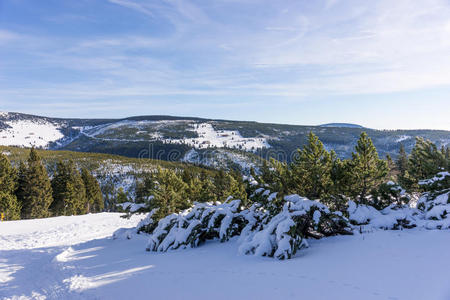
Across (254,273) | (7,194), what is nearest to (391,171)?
(254,273)

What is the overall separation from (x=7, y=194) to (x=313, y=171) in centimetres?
4359

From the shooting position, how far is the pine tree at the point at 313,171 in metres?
14.9

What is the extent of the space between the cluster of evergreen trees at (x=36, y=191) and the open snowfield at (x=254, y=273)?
35025mm

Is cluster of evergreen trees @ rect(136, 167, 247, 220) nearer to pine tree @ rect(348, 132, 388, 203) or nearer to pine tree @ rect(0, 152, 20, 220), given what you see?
pine tree @ rect(348, 132, 388, 203)

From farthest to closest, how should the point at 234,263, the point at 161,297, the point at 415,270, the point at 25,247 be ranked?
the point at 25,247, the point at 234,263, the point at 161,297, the point at 415,270

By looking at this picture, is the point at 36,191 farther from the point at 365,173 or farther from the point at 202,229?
the point at 365,173

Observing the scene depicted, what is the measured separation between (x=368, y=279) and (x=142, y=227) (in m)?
12.7

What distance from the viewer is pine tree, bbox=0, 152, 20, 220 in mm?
36406

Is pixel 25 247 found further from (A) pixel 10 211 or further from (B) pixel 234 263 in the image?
(A) pixel 10 211

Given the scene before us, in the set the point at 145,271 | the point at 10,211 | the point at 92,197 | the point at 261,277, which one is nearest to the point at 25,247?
the point at 145,271

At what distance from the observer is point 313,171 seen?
15.1 m

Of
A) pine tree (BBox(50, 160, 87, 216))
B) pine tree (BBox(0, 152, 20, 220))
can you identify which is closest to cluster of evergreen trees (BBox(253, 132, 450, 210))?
pine tree (BBox(0, 152, 20, 220))

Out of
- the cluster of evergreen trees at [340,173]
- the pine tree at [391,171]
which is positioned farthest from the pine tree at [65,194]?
the pine tree at [391,171]

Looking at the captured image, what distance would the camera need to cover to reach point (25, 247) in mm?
14750
